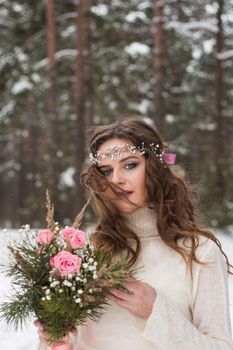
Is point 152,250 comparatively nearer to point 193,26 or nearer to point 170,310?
point 170,310

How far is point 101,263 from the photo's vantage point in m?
2.16

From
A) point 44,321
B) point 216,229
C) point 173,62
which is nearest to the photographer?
point 44,321

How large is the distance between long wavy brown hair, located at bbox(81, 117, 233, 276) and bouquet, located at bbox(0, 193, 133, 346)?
395 mm

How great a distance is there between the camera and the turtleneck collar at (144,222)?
2668 millimetres

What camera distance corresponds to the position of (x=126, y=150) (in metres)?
2.62

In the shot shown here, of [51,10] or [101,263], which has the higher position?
[51,10]

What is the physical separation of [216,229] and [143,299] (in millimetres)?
11059

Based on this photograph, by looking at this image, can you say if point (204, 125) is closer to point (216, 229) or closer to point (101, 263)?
point (216, 229)

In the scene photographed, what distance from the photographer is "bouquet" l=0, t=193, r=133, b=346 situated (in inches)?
82.1

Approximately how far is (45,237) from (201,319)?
69 centimetres

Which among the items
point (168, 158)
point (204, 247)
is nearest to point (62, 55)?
point (168, 158)

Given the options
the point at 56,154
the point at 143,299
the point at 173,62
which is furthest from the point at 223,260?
the point at 173,62

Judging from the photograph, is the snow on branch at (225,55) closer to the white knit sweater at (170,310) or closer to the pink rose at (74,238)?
the white knit sweater at (170,310)

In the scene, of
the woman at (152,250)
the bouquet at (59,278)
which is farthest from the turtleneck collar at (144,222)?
the bouquet at (59,278)
